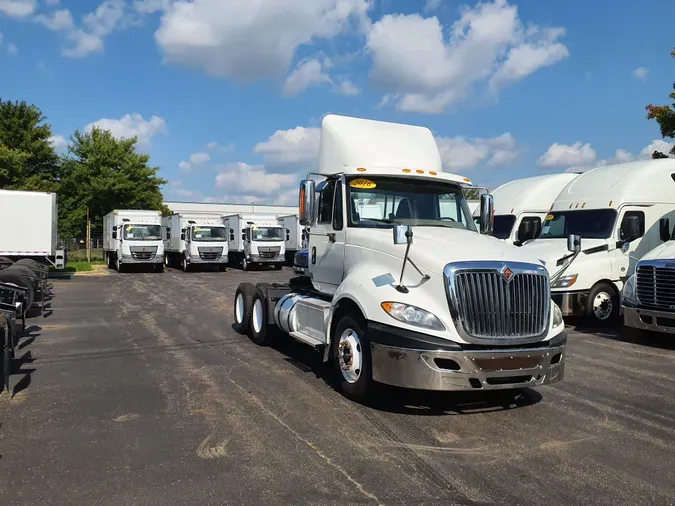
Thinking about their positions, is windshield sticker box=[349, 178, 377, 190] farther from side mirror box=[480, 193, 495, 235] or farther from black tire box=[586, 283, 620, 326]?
black tire box=[586, 283, 620, 326]

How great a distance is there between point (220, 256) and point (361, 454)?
25490 millimetres

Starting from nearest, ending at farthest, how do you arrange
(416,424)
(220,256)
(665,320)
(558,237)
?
(416,424) → (665,320) → (558,237) → (220,256)

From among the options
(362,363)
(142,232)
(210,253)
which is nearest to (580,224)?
(362,363)

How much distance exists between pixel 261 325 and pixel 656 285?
258 inches

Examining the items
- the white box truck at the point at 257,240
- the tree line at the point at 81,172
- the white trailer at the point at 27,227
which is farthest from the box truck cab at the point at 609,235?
the tree line at the point at 81,172

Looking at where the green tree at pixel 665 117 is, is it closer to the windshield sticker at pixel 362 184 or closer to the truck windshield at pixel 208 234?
the windshield sticker at pixel 362 184

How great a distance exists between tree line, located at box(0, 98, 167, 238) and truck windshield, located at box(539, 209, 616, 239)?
3263 centimetres

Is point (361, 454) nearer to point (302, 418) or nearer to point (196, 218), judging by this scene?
point (302, 418)

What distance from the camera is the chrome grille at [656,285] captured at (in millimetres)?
9134

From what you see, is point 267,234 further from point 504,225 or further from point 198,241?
point 504,225

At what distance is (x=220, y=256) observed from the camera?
2917cm

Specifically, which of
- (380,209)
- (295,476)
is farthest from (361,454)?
(380,209)

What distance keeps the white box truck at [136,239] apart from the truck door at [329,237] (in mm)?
22239

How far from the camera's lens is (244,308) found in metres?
9.88
